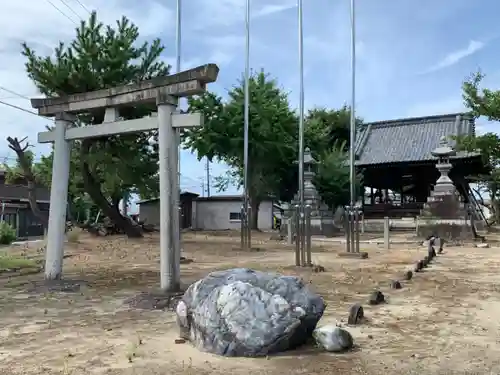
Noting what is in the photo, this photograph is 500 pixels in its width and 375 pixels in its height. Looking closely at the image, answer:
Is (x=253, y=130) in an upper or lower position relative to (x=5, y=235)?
upper

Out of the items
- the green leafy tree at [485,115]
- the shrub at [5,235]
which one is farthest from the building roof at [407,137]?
the shrub at [5,235]

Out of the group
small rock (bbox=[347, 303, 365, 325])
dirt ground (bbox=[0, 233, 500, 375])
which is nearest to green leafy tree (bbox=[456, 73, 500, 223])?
dirt ground (bbox=[0, 233, 500, 375])

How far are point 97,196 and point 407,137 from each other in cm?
2101

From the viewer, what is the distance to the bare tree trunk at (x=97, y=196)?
21.0m

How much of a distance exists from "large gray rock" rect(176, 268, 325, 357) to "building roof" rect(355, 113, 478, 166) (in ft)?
88.2

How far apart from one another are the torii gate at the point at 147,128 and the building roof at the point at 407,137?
2448 centimetres

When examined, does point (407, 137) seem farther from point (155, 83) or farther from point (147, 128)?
point (155, 83)

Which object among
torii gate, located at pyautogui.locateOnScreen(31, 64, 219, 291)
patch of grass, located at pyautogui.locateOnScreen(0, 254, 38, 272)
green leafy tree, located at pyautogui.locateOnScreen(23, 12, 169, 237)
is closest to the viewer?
torii gate, located at pyautogui.locateOnScreen(31, 64, 219, 291)

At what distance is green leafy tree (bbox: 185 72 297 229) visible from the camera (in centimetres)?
2897

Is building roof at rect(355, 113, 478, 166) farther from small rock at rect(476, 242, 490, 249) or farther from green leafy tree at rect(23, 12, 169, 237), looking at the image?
green leafy tree at rect(23, 12, 169, 237)

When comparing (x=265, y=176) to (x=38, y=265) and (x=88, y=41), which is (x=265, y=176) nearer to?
(x=88, y=41)

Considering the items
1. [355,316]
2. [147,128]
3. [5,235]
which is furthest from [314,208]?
[355,316]

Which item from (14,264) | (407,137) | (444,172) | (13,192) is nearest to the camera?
(14,264)

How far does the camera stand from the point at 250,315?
5195 mm
